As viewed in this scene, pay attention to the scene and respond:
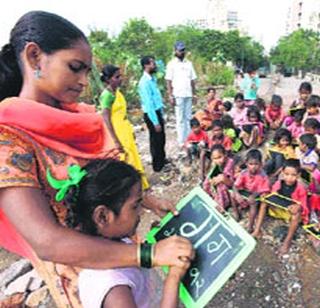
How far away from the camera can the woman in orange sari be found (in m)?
0.95

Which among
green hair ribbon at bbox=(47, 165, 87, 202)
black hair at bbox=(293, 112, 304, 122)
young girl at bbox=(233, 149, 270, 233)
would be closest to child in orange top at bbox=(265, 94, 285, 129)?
black hair at bbox=(293, 112, 304, 122)

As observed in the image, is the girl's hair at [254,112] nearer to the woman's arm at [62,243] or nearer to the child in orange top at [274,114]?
the child in orange top at [274,114]

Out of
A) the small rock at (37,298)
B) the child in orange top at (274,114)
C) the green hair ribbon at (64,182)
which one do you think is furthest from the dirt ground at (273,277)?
the child in orange top at (274,114)

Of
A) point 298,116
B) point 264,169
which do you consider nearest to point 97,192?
point 264,169

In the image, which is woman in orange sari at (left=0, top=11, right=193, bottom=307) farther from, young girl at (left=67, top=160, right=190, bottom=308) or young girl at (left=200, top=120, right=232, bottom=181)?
young girl at (left=200, top=120, right=232, bottom=181)

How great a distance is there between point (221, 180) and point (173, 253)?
2.95m

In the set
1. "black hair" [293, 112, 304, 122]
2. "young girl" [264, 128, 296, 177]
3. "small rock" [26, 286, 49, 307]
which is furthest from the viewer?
"black hair" [293, 112, 304, 122]

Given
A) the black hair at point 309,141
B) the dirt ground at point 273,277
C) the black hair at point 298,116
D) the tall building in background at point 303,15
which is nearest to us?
the dirt ground at point 273,277

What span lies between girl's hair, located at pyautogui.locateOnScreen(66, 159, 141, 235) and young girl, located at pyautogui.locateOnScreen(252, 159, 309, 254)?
250 centimetres

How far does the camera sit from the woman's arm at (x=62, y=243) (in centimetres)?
94

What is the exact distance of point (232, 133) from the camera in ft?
16.7

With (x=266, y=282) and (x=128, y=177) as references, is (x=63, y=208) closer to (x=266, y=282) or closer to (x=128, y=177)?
(x=128, y=177)

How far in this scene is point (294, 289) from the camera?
290cm

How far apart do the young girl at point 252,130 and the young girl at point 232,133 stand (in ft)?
0.41
